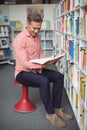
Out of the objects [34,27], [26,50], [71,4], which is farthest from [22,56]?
[71,4]

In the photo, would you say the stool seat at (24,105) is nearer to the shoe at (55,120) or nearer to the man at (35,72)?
the man at (35,72)

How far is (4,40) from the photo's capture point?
7016 mm

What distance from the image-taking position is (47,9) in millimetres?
7449

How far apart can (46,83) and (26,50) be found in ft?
1.77

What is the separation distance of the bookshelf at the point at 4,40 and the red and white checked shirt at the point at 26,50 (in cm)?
395

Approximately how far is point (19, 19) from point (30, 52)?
4.75 meters

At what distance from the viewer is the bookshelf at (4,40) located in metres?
6.98

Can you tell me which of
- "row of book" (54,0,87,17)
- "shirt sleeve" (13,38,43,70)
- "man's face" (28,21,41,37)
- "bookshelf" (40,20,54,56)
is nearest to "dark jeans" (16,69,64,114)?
"shirt sleeve" (13,38,43,70)

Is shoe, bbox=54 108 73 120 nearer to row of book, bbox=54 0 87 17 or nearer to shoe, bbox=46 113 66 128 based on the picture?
shoe, bbox=46 113 66 128

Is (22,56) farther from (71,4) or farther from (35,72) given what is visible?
(71,4)

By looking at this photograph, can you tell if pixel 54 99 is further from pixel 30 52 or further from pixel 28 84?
pixel 30 52

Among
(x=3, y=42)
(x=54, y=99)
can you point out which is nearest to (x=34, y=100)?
(x=54, y=99)

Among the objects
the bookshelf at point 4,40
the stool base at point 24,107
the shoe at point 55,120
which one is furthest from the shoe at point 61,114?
the bookshelf at point 4,40

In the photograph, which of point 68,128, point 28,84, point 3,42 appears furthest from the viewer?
point 3,42
